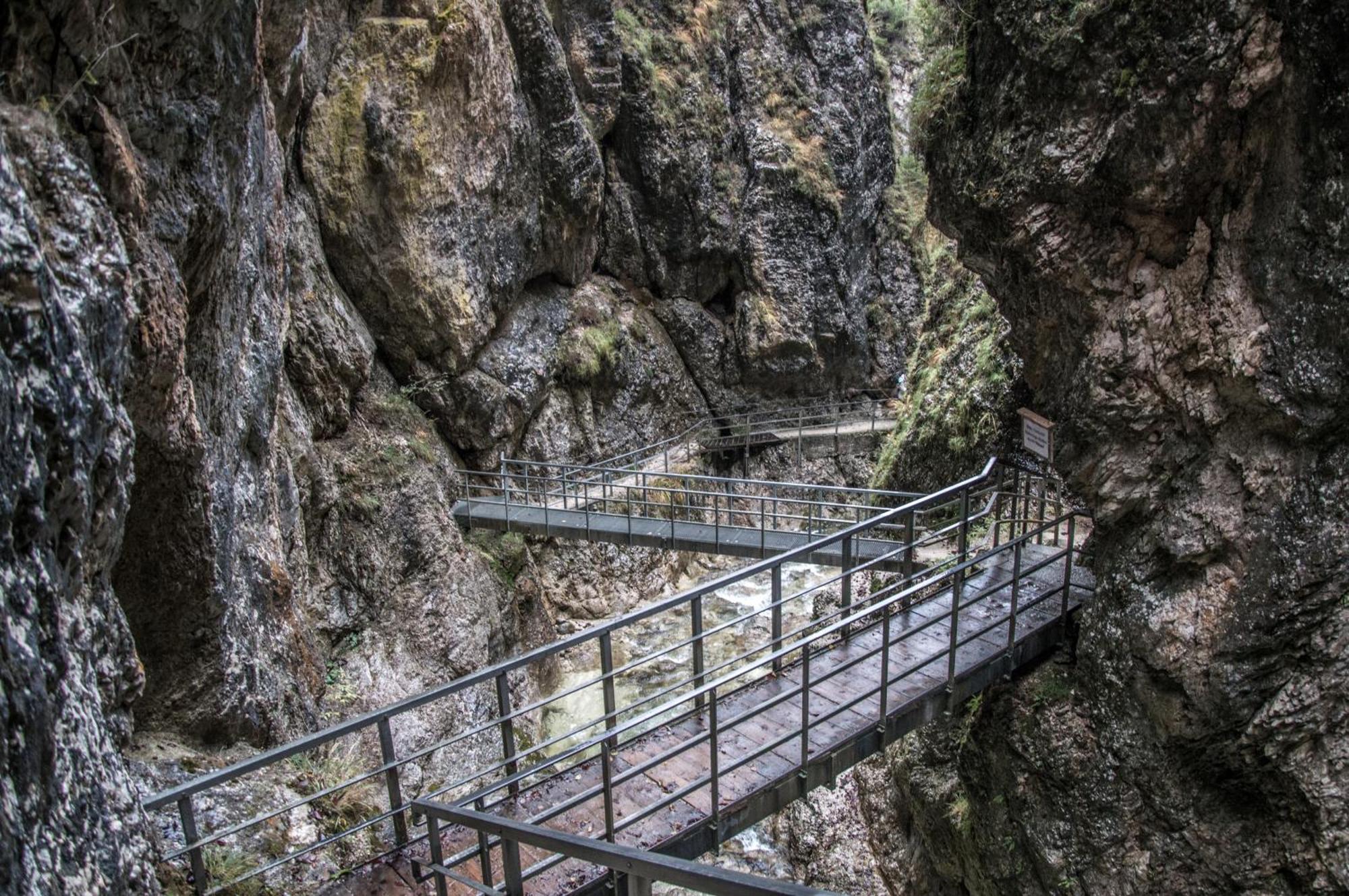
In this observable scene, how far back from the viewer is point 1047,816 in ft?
18.4

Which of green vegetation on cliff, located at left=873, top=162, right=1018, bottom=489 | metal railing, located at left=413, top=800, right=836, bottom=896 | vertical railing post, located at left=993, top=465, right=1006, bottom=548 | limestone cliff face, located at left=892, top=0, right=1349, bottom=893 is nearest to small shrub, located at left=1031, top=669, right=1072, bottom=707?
limestone cliff face, located at left=892, top=0, right=1349, bottom=893

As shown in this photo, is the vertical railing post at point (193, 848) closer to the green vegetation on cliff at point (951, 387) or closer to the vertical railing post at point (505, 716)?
the vertical railing post at point (505, 716)

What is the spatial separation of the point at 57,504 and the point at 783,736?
3.50 m

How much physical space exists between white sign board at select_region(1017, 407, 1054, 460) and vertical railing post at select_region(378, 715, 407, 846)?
188 inches

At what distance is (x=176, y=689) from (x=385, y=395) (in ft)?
24.7

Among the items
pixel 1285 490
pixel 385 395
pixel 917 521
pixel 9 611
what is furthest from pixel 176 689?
pixel 917 521

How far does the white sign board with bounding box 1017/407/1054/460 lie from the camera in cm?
584

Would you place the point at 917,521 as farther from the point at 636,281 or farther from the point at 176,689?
the point at 636,281

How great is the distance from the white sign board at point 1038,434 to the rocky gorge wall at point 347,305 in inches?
220

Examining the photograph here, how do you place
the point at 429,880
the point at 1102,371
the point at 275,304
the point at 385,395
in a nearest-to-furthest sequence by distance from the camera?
the point at 429,880 → the point at 1102,371 → the point at 275,304 → the point at 385,395

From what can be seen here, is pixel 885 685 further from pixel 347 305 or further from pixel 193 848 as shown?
pixel 347 305

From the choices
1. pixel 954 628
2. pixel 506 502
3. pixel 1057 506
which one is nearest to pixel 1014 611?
pixel 954 628

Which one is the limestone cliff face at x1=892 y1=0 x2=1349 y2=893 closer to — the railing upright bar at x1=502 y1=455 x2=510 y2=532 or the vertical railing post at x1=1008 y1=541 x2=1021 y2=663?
the vertical railing post at x1=1008 y1=541 x2=1021 y2=663

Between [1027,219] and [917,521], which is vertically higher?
[1027,219]
